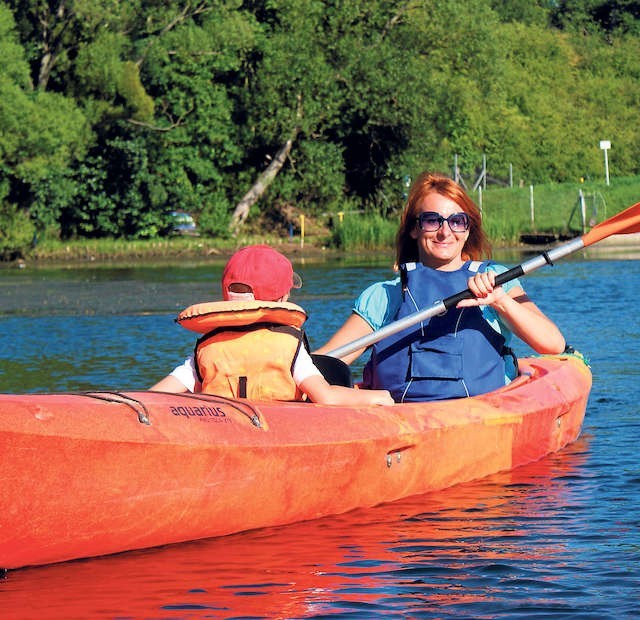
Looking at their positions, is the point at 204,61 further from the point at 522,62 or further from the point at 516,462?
the point at 516,462

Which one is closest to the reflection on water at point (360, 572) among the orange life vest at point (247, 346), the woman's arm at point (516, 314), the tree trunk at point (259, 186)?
the orange life vest at point (247, 346)

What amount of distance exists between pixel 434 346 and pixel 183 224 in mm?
30282

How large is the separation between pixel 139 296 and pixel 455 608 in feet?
49.6

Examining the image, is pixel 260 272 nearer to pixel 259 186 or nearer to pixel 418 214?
pixel 418 214

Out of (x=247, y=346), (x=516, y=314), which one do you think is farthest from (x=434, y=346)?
(x=247, y=346)

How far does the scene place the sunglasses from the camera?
6.05 meters

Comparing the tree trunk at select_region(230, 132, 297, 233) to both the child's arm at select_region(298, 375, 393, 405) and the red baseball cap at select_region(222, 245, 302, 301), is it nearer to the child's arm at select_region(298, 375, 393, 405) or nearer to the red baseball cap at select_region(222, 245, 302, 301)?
the child's arm at select_region(298, 375, 393, 405)

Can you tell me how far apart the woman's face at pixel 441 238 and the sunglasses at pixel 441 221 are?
0.04 feet

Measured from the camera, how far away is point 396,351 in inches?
251

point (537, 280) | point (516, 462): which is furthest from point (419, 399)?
point (537, 280)

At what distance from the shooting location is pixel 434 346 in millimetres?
6242

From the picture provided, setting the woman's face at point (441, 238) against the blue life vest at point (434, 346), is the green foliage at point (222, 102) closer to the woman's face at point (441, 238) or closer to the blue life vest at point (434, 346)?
the blue life vest at point (434, 346)

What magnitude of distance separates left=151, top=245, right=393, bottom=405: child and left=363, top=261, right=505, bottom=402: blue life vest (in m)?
0.80

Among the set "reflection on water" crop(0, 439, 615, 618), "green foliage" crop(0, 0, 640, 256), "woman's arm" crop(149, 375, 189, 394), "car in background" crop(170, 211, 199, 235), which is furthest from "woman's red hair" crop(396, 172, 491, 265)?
"car in background" crop(170, 211, 199, 235)
